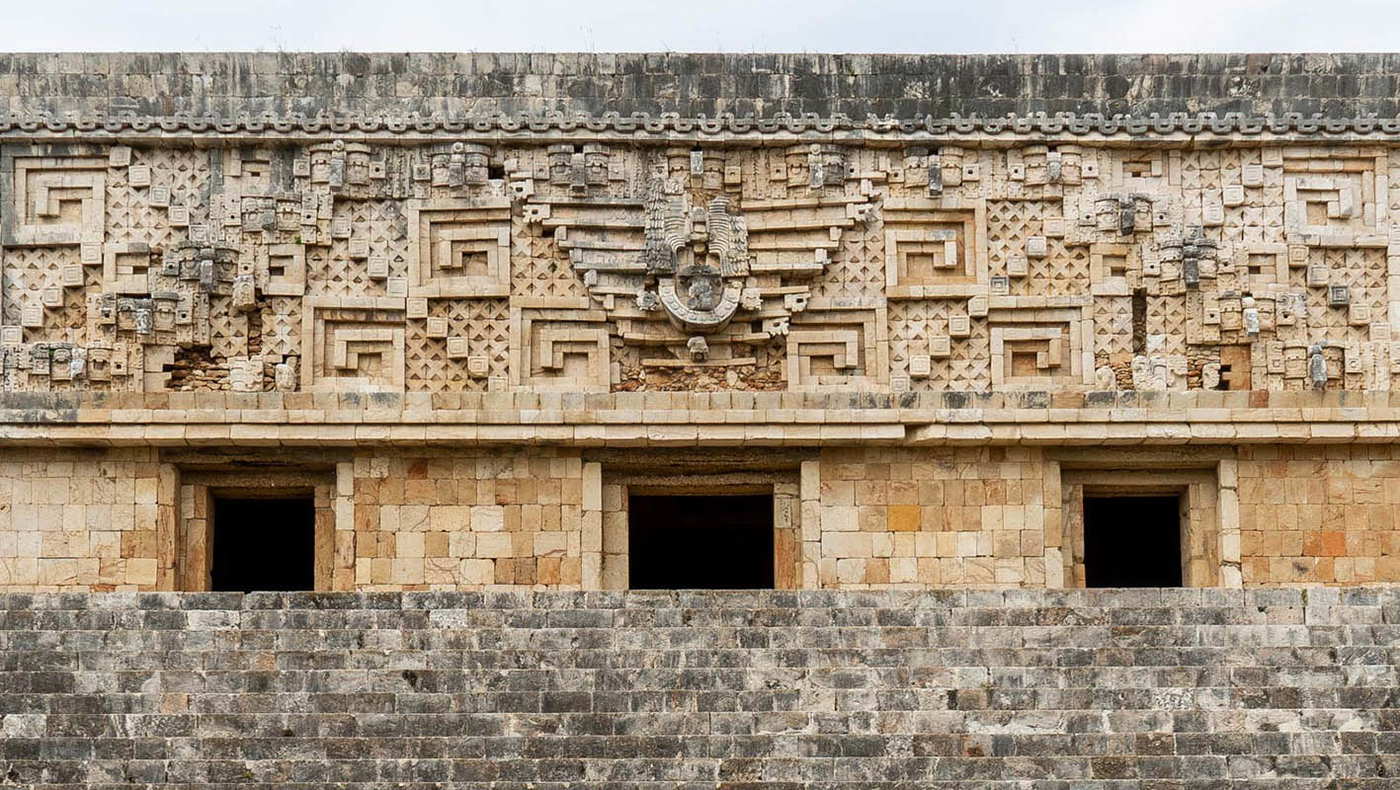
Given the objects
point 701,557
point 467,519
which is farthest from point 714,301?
point 701,557

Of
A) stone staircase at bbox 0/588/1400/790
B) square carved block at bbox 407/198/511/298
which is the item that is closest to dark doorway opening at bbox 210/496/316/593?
square carved block at bbox 407/198/511/298

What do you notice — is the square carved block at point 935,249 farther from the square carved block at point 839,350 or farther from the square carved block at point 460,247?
the square carved block at point 460,247

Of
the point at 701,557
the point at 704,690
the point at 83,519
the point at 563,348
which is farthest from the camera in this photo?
the point at 701,557

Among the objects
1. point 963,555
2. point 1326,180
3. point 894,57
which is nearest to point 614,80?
point 894,57

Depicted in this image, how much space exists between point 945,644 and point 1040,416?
3385mm

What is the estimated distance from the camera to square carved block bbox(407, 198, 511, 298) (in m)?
14.1

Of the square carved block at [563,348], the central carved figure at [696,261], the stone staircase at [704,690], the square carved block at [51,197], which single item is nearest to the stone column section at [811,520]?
the central carved figure at [696,261]

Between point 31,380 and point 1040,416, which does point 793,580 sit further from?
point 31,380

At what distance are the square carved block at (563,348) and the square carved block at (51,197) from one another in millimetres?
2813

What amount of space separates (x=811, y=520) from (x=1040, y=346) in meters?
1.85

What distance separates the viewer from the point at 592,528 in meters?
14.0

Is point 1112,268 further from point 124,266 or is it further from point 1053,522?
point 124,266

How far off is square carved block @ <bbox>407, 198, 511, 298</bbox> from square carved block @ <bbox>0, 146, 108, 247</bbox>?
2.03m

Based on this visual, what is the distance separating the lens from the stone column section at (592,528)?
551 inches
